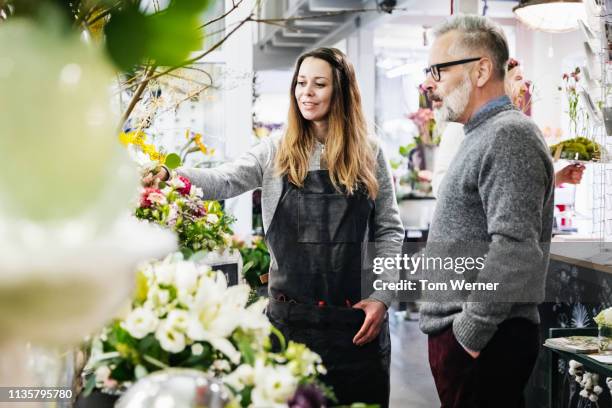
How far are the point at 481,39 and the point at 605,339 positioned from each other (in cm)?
136

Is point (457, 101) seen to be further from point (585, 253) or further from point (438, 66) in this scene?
point (585, 253)

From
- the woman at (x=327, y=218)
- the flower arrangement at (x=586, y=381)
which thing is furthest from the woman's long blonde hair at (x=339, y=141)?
the flower arrangement at (x=586, y=381)

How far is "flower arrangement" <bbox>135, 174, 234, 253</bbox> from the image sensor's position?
178cm

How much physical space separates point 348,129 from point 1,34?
6.47 feet

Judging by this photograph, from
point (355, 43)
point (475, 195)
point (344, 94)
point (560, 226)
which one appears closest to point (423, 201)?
point (560, 226)

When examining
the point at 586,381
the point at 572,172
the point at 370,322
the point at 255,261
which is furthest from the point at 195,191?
the point at 572,172

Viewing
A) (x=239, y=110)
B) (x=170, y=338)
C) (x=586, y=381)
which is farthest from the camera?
(x=239, y=110)

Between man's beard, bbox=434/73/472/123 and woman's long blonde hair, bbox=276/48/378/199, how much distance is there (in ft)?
1.26

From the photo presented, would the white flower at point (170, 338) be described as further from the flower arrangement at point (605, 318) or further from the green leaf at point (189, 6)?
the flower arrangement at point (605, 318)

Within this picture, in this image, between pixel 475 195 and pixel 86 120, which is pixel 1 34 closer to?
pixel 86 120

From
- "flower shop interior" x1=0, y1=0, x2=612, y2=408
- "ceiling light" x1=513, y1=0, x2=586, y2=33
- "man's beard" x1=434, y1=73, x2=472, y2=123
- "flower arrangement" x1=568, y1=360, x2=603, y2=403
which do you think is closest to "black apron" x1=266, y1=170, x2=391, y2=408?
"flower shop interior" x1=0, y1=0, x2=612, y2=408

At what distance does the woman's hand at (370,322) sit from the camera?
85.9 inches

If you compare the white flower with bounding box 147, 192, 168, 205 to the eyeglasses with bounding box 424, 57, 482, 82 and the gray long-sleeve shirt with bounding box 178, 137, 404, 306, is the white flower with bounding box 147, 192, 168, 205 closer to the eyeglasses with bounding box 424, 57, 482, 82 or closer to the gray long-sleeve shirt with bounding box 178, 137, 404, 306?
the gray long-sleeve shirt with bounding box 178, 137, 404, 306

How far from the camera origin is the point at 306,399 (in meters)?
0.73
